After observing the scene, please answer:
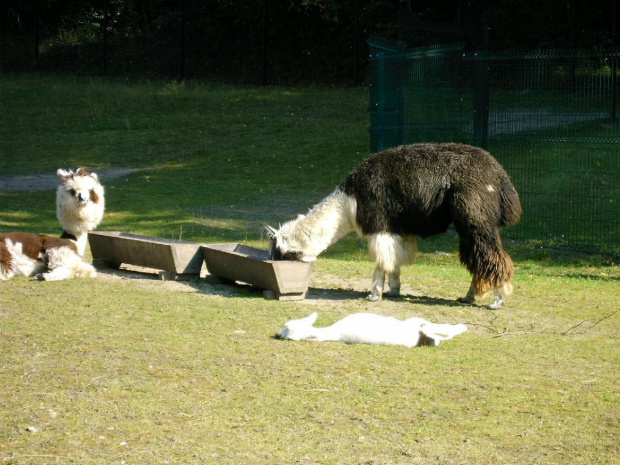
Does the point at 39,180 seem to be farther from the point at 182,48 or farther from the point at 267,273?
the point at 267,273

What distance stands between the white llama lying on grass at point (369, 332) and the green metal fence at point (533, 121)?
6.07 meters

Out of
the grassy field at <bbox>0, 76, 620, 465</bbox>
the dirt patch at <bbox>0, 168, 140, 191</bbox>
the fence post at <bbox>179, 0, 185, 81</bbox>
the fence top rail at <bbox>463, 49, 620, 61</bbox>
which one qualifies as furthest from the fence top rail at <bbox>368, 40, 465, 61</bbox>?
the fence post at <bbox>179, 0, 185, 81</bbox>

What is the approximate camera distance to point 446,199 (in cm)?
959

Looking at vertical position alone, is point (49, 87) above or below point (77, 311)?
above

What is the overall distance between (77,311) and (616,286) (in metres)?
6.47

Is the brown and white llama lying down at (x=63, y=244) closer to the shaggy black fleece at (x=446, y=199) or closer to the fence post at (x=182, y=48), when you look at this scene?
the shaggy black fleece at (x=446, y=199)

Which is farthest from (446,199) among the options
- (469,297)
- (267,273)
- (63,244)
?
(63,244)

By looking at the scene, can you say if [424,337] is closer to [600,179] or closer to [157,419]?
[157,419]

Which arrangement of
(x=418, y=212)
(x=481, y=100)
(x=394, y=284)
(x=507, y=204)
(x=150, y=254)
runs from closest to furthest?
(x=507, y=204), (x=418, y=212), (x=394, y=284), (x=150, y=254), (x=481, y=100)

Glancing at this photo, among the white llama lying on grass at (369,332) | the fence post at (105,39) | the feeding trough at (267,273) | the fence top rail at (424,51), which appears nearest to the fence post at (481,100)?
the fence top rail at (424,51)

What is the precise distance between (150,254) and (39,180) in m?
11.0

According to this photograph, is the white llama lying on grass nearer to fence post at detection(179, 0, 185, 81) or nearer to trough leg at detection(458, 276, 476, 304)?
trough leg at detection(458, 276, 476, 304)

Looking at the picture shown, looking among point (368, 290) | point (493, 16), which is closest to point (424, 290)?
point (368, 290)

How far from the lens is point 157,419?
605 centimetres
